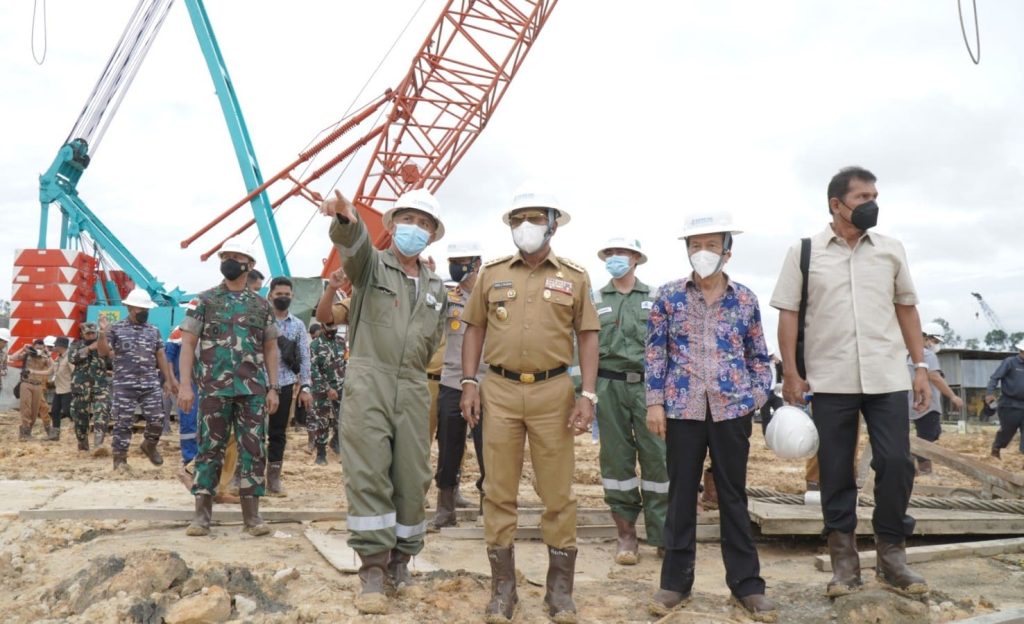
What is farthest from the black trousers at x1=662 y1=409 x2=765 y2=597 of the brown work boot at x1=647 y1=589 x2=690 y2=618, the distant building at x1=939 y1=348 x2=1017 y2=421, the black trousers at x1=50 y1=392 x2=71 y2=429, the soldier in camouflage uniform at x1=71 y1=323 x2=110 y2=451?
the distant building at x1=939 y1=348 x2=1017 y2=421

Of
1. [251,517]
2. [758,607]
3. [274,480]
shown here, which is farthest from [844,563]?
[274,480]

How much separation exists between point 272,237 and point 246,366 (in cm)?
1410

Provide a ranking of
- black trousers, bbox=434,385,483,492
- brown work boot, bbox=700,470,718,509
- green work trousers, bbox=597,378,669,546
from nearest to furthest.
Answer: green work trousers, bbox=597,378,669,546 → black trousers, bbox=434,385,483,492 → brown work boot, bbox=700,470,718,509

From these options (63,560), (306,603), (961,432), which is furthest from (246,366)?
(961,432)

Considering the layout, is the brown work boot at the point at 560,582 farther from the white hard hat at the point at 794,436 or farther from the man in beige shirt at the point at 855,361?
the man in beige shirt at the point at 855,361

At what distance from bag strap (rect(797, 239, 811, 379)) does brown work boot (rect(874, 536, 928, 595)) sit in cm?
86

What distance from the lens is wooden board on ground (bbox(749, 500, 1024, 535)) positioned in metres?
4.86

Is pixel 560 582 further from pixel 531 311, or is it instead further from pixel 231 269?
pixel 231 269

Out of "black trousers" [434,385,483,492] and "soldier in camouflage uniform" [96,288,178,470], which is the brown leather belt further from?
"soldier in camouflage uniform" [96,288,178,470]

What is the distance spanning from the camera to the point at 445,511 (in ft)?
18.2

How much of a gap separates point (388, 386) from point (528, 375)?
674 mm

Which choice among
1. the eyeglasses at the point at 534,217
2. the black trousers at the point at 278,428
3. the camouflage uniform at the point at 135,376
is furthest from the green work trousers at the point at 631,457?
the camouflage uniform at the point at 135,376

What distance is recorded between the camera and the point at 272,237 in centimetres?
1853

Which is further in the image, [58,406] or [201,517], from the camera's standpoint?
[58,406]
